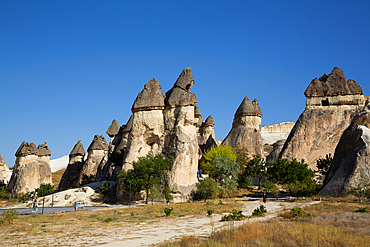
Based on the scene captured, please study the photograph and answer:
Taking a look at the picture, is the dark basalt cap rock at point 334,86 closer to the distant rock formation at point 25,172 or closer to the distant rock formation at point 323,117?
the distant rock formation at point 323,117

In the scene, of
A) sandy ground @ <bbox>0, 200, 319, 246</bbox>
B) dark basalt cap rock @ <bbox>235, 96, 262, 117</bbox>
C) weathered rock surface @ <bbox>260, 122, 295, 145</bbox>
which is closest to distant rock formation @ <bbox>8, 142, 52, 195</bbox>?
dark basalt cap rock @ <bbox>235, 96, 262, 117</bbox>

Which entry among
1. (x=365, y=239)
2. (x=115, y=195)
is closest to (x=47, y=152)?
(x=115, y=195)

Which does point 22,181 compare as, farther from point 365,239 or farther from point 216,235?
point 365,239

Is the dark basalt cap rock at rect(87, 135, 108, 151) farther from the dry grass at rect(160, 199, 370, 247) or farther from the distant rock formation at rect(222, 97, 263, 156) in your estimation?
the dry grass at rect(160, 199, 370, 247)

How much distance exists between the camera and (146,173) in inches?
968

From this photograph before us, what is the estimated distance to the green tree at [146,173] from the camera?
2430 centimetres

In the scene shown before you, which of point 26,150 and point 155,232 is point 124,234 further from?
point 26,150

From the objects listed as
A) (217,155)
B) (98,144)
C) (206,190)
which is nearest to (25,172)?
(98,144)

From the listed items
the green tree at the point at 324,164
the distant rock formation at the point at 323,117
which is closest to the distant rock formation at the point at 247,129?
the distant rock formation at the point at 323,117

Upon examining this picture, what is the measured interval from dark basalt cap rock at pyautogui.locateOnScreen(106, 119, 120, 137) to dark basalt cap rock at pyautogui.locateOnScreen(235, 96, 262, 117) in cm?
1512

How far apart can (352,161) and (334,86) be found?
17.3 meters

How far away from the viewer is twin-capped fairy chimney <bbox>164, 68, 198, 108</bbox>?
28.1 m

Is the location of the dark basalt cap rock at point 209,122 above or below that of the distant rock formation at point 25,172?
above

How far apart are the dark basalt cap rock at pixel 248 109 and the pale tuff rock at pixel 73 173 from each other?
20646 mm
